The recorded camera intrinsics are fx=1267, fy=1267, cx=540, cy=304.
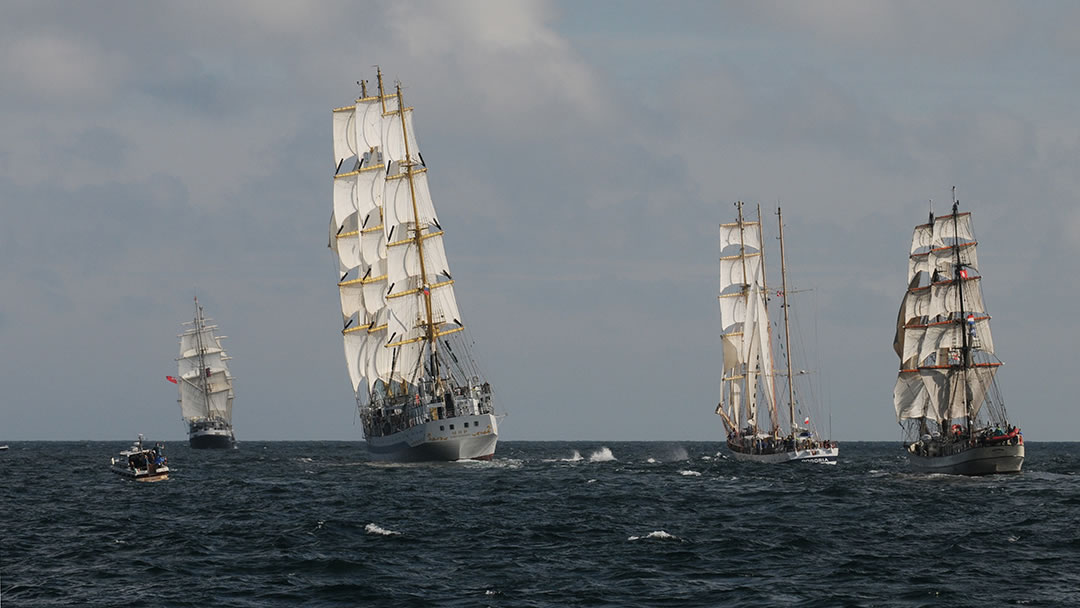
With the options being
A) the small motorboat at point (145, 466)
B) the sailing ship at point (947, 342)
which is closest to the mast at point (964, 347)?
the sailing ship at point (947, 342)

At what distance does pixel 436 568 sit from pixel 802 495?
1344 inches

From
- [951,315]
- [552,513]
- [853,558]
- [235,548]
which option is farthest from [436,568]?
[951,315]

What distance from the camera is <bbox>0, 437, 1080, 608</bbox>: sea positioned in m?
37.3

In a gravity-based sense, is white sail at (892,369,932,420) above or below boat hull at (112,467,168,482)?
above

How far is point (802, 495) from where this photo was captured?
7119 centimetres

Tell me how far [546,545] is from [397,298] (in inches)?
2850

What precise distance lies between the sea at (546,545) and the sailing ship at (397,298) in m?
29.7

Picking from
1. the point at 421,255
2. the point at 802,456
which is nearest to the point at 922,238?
the point at 802,456

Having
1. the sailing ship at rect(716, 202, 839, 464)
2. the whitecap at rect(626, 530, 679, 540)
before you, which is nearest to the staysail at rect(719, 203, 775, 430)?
the sailing ship at rect(716, 202, 839, 464)

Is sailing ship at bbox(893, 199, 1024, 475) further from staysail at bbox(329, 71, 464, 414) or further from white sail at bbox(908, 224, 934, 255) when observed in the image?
staysail at bbox(329, 71, 464, 414)

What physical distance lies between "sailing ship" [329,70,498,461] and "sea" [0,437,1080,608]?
29.7 m

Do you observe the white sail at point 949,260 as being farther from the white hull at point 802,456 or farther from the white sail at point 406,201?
the white sail at point 406,201

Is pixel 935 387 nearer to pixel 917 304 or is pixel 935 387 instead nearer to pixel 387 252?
pixel 917 304

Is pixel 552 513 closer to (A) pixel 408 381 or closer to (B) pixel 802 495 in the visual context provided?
(B) pixel 802 495
